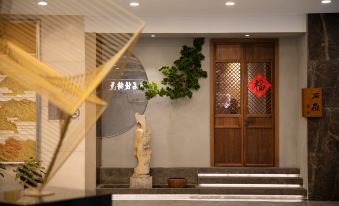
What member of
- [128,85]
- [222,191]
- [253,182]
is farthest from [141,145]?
[253,182]

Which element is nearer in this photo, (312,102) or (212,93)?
(312,102)

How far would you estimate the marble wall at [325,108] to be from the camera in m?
10.0

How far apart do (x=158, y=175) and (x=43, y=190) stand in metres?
6.41

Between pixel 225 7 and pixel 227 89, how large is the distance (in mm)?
2207

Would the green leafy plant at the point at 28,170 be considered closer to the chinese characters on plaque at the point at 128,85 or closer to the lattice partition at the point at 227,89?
the chinese characters on plaque at the point at 128,85

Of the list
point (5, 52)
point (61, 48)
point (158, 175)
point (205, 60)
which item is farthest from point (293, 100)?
point (5, 52)

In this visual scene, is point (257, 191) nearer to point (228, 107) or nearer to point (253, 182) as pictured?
point (253, 182)

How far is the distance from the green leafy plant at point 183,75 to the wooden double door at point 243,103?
0.35 metres

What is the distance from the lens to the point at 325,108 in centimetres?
1005

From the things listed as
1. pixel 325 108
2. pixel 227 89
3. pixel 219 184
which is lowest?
pixel 219 184

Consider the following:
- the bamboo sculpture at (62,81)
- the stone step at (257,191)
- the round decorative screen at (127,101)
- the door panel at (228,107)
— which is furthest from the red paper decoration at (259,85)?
the bamboo sculpture at (62,81)

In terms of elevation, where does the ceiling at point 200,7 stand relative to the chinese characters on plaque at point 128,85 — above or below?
above

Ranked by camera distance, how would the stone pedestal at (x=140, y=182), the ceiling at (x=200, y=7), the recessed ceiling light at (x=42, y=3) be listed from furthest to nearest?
the stone pedestal at (x=140, y=182) → the recessed ceiling light at (x=42, y=3) → the ceiling at (x=200, y=7)

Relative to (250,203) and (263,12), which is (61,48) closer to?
(263,12)
